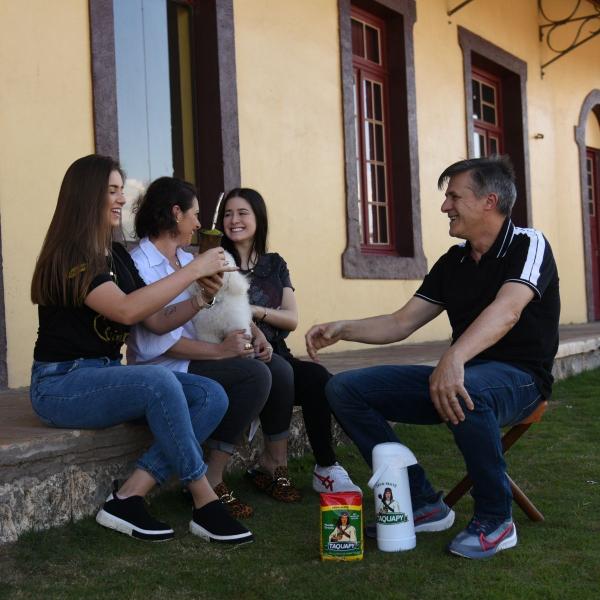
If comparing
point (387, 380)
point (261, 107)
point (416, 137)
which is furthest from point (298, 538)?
point (416, 137)

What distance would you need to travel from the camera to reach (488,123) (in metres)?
11.0

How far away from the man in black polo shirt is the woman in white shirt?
41 cm

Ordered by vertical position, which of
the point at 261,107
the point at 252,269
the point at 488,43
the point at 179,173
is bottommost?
the point at 252,269

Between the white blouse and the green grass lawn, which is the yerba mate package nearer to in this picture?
the green grass lawn

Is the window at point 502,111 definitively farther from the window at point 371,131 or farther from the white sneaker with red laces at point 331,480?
the white sneaker with red laces at point 331,480

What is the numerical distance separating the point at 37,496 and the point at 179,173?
3.54m

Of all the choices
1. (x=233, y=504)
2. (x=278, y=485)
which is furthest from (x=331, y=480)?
(x=233, y=504)

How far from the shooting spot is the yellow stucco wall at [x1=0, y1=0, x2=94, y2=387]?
5.00 meters

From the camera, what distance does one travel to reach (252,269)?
14.8 ft

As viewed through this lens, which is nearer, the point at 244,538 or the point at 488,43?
the point at 244,538

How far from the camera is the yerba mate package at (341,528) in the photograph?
311 centimetres

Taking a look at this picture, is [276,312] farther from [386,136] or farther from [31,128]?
[386,136]

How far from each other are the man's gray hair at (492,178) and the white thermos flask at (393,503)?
1.01 meters

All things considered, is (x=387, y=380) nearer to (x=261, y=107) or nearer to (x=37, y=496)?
(x=37, y=496)
